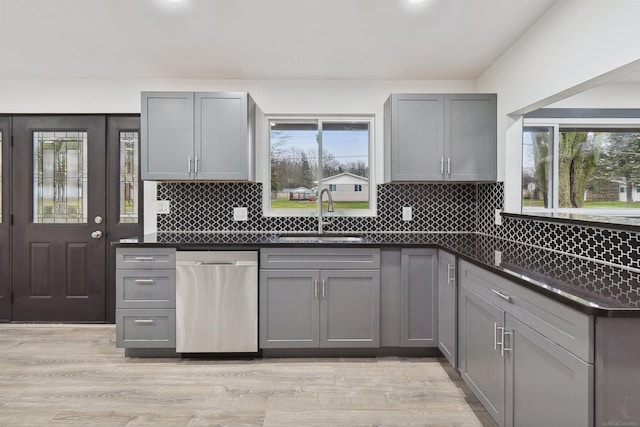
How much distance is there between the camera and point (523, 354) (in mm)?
1700

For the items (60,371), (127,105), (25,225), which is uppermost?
(127,105)

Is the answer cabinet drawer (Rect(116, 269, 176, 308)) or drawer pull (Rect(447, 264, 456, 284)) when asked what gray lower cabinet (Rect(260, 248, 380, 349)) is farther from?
cabinet drawer (Rect(116, 269, 176, 308))

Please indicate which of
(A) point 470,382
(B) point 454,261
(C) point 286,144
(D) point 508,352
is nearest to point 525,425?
(D) point 508,352

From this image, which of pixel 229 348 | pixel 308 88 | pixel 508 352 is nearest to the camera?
pixel 508 352

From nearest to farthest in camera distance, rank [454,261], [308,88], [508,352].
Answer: [508,352] → [454,261] → [308,88]

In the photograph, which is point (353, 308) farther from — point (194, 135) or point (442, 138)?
point (194, 135)

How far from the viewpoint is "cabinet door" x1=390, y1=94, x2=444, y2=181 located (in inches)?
129

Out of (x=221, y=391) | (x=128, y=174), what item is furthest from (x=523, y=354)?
(x=128, y=174)

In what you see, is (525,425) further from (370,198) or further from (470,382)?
(370,198)

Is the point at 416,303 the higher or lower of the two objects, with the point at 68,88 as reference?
lower

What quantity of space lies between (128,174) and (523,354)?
3.61m

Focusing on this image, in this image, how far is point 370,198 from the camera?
3775 mm

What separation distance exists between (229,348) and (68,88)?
292cm

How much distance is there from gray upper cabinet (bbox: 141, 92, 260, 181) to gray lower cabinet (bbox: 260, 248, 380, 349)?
903 millimetres
